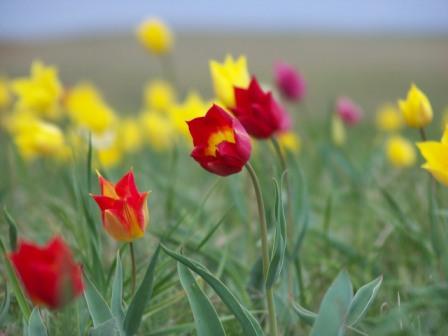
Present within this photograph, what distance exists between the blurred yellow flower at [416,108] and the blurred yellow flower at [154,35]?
1.43m

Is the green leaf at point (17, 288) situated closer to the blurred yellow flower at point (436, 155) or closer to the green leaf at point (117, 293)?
the green leaf at point (117, 293)

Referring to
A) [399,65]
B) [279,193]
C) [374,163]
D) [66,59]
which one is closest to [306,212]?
[279,193]

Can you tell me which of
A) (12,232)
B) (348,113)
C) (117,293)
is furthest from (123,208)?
(348,113)

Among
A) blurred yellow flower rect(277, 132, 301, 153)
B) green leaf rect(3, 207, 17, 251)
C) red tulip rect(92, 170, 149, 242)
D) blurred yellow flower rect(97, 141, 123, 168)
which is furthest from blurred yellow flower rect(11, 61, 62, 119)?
red tulip rect(92, 170, 149, 242)

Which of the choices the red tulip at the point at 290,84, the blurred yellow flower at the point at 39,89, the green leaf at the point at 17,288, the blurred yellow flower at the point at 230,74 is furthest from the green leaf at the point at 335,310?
the red tulip at the point at 290,84

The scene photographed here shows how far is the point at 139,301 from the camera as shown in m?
0.71

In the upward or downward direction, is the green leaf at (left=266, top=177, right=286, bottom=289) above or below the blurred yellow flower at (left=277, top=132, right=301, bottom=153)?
below

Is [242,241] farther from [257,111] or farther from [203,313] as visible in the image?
[203,313]

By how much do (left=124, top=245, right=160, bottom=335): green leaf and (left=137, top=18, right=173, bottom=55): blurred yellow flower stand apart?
1.69 m

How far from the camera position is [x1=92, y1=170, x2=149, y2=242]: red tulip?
0.74 meters

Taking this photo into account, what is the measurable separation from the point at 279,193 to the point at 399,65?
25.7 ft

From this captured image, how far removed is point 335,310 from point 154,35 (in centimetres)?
181

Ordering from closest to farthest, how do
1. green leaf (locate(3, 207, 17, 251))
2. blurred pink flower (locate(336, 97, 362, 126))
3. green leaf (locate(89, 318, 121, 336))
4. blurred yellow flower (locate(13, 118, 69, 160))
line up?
green leaf (locate(89, 318, 121, 336)) → green leaf (locate(3, 207, 17, 251)) → blurred yellow flower (locate(13, 118, 69, 160)) → blurred pink flower (locate(336, 97, 362, 126))

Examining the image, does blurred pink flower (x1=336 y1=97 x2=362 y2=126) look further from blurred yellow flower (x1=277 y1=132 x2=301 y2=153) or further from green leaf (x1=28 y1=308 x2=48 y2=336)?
green leaf (x1=28 y1=308 x2=48 y2=336)
